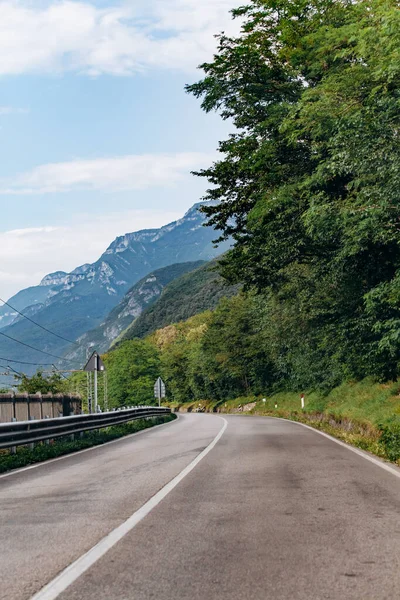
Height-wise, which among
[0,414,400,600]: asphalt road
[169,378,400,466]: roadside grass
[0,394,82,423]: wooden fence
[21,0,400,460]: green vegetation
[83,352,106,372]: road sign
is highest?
[21,0,400,460]: green vegetation

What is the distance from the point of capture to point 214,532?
19.8 feet

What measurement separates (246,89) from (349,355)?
11395 mm

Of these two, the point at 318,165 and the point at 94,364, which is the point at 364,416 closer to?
the point at 318,165

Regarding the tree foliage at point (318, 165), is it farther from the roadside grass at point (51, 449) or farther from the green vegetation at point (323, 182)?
the roadside grass at point (51, 449)

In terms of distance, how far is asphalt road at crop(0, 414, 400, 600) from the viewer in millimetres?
4340

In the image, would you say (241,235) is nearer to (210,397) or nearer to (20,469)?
→ (20,469)

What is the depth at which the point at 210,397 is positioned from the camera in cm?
9875

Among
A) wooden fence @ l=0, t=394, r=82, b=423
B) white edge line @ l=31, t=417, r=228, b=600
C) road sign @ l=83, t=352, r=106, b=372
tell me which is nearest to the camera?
white edge line @ l=31, t=417, r=228, b=600

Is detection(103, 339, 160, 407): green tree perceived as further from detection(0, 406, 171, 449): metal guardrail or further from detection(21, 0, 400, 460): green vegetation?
detection(0, 406, 171, 449): metal guardrail

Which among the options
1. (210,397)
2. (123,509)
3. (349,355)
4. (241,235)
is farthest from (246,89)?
(210,397)

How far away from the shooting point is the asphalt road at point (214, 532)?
14.2 feet

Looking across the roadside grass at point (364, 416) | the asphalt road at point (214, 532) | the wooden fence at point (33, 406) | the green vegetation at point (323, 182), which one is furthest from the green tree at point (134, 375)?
the asphalt road at point (214, 532)

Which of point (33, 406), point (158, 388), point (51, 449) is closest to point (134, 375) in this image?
point (158, 388)

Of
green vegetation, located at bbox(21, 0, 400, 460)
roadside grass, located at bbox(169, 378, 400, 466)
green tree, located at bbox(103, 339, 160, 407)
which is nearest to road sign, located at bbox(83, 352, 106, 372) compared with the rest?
green vegetation, located at bbox(21, 0, 400, 460)
